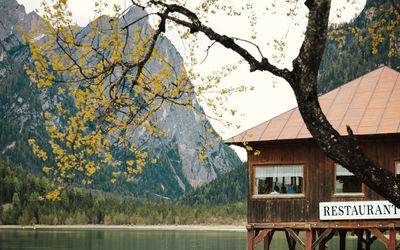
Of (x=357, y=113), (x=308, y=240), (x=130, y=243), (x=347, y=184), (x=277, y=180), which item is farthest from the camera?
(x=130, y=243)

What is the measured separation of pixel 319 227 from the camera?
70.2ft

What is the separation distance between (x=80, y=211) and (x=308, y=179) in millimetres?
117189

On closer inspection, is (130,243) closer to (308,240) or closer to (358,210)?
(308,240)

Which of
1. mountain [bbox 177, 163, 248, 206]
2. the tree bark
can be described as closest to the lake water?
the tree bark

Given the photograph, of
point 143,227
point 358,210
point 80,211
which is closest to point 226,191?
point 143,227

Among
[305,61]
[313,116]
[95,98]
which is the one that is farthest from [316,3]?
[95,98]

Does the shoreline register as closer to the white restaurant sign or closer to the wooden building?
the wooden building

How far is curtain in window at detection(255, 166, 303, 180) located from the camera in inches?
865

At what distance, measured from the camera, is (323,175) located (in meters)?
21.5

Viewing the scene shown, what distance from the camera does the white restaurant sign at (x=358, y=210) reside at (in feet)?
67.3

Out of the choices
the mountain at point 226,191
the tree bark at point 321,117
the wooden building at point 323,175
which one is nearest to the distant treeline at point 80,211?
the mountain at point 226,191

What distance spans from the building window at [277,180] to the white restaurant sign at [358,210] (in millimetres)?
1312

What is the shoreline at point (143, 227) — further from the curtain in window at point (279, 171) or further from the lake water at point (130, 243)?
the curtain in window at point (279, 171)

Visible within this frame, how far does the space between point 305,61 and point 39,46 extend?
206 inches
